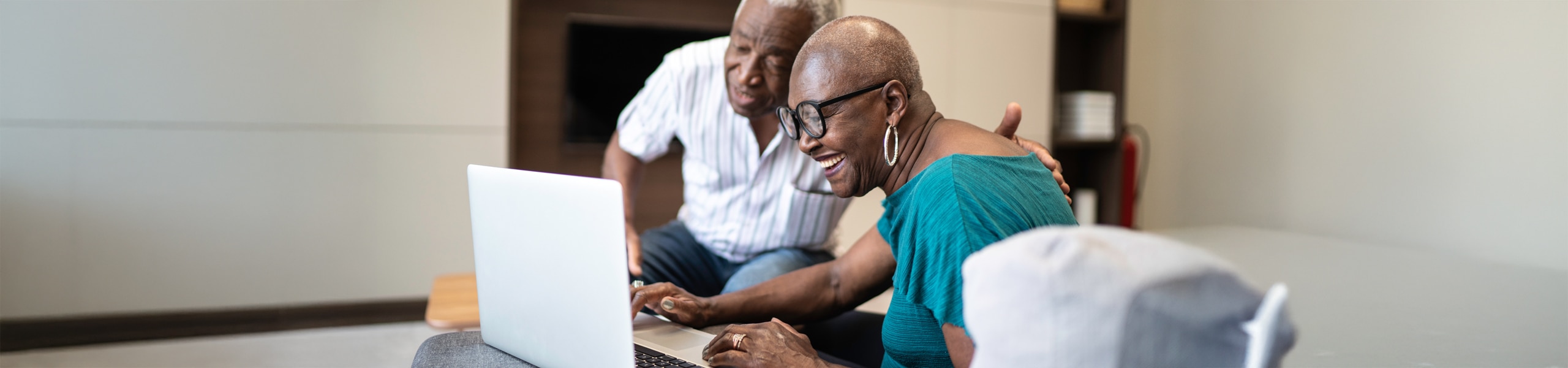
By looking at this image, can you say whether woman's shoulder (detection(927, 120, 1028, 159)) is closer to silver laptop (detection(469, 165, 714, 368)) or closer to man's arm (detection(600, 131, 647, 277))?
silver laptop (detection(469, 165, 714, 368))

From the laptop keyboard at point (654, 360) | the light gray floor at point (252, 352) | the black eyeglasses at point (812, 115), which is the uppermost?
the black eyeglasses at point (812, 115)

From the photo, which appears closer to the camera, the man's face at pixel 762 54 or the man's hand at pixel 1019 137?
the man's hand at pixel 1019 137

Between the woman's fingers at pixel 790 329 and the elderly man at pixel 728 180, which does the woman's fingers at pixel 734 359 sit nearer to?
the woman's fingers at pixel 790 329

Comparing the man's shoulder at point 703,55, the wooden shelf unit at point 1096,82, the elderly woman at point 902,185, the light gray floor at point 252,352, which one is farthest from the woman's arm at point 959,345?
the wooden shelf unit at point 1096,82

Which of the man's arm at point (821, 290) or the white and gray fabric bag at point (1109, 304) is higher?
the white and gray fabric bag at point (1109, 304)

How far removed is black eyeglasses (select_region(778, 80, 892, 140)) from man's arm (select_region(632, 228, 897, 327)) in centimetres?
29

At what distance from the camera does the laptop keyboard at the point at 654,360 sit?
110 cm

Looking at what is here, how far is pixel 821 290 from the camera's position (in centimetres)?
149

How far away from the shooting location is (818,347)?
5.10 feet

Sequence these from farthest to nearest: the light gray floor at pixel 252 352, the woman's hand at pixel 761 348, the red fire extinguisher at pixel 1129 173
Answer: the red fire extinguisher at pixel 1129 173
the light gray floor at pixel 252 352
the woman's hand at pixel 761 348

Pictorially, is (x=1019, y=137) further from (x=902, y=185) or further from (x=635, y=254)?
(x=635, y=254)

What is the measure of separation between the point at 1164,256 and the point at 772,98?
3.76 feet

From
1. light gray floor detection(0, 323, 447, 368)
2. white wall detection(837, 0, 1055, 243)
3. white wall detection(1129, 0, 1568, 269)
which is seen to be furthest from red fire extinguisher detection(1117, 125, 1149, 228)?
light gray floor detection(0, 323, 447, 368)

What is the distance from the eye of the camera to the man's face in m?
1.64
